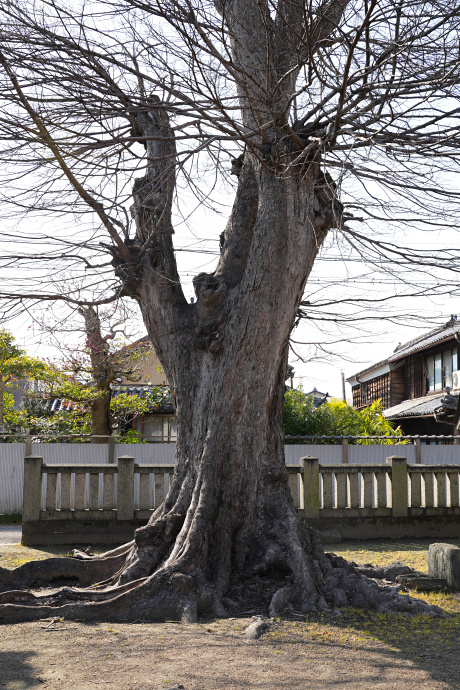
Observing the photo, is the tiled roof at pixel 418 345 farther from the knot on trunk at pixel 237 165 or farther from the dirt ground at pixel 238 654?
the dirt ground at pixel 238 654

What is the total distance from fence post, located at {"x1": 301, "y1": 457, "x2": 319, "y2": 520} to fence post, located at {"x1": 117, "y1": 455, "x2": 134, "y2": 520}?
9.61 ft

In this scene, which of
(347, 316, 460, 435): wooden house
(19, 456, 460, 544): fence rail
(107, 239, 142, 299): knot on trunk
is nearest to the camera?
(107, 239, 142, 299): knot on trunk

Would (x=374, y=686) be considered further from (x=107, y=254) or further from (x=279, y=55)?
(x=279, y=55)

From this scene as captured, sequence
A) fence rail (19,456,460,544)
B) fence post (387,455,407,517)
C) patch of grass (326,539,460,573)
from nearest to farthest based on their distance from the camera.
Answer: patch of grass (326,539,460,573) → fence rail (19,456,460,544) → fence post (387,455,407,517)

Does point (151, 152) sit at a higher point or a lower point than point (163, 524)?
higher

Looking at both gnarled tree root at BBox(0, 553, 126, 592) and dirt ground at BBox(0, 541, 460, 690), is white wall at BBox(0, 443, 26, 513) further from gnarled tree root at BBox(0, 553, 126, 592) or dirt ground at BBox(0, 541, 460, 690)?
dirt ground at BBox(0, 541, 460, 690)

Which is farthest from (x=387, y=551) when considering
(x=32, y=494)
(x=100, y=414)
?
(x=100, y=414)

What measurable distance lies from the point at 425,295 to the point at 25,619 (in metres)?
5.13

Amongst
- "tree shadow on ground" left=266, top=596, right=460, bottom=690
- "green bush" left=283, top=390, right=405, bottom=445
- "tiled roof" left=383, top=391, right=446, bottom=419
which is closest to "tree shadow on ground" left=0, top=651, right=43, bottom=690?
"tree shadow on ground" left=266, top=596, right=460, bottom=690

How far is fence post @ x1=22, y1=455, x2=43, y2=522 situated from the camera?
998 centimetres

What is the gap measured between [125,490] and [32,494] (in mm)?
1485

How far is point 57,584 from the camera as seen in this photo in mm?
6922

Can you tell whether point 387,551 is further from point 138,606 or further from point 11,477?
point 11,477

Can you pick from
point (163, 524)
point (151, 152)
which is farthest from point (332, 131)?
point (163, 524)
